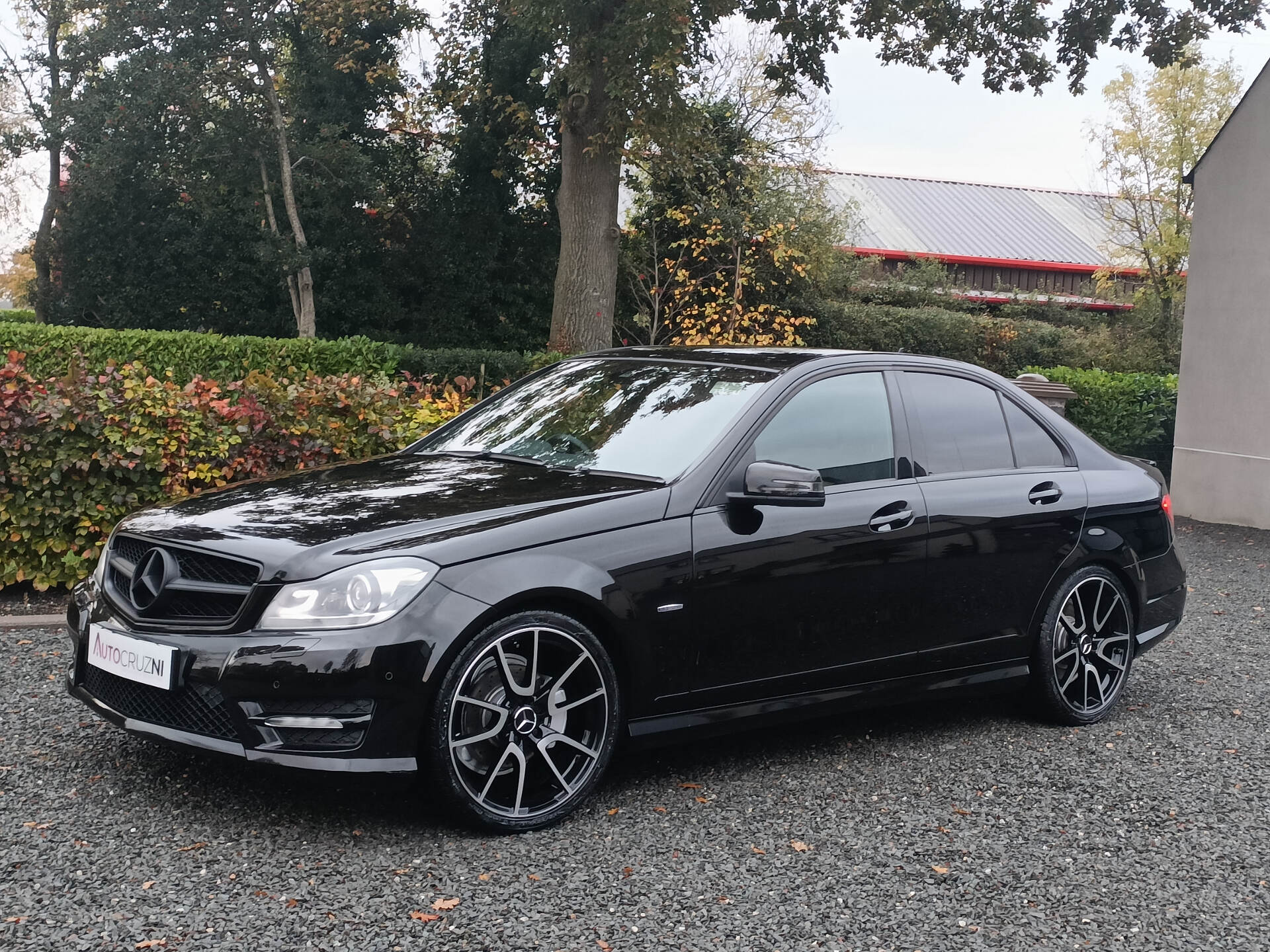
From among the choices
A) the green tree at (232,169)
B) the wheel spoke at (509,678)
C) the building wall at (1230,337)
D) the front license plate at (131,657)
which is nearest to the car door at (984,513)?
the wheel spoke at (509,678)

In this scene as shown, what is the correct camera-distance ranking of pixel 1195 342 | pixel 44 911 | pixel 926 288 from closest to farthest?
pixel 44 911 < pixel 1195 342 < pixel 926 288

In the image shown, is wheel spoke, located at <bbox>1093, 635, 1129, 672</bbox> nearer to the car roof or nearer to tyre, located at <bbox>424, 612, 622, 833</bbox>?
the car roof

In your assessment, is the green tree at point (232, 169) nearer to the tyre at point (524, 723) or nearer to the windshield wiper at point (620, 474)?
the windshield wiper at point (620, 474)

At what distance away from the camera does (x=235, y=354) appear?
1783cm

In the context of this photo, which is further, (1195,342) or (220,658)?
(1195,342)

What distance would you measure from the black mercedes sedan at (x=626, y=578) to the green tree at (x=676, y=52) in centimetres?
1108

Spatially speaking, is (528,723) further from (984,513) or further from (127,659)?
(984,513)

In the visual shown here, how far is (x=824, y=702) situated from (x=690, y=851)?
3.31 feet

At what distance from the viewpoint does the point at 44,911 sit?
3.31 meters

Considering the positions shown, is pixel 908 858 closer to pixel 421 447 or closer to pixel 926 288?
pixel 421 447

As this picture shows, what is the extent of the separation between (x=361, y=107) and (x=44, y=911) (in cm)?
2283

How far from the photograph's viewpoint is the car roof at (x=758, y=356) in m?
5.05

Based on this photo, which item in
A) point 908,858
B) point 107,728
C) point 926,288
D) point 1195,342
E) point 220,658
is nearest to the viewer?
point 220,658

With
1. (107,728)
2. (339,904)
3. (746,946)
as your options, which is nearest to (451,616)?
(339,904)
